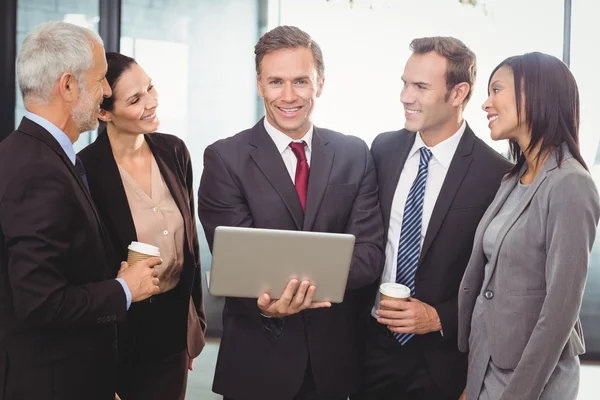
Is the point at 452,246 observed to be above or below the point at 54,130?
below

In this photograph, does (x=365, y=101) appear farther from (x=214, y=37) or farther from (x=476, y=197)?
(x=476, y=197)

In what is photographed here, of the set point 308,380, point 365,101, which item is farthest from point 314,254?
point 365,101

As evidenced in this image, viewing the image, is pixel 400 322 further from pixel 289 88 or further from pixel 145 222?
pixel 145 222

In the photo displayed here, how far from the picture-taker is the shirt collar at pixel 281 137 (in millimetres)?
2197

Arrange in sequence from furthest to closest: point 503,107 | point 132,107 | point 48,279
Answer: point 132,107 → point 503,107 → point 48,279

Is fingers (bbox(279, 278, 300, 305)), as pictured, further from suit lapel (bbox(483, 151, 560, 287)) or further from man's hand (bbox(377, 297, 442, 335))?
suit lapel (bbox(483, 151, 560, 287))

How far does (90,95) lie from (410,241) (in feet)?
3.83

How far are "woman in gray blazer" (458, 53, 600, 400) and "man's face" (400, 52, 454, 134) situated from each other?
25 centimetres

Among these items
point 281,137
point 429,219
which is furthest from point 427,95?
point 281,137

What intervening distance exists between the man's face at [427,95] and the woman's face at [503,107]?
0.27 metres

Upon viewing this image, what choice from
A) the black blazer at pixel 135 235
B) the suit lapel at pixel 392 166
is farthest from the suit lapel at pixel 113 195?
the suit lapel at pixel 392 166

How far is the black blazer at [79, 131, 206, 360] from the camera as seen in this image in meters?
2.35

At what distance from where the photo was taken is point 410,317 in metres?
2.06

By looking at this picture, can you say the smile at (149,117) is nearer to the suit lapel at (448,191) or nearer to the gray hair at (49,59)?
the gray hair at (49,59)
